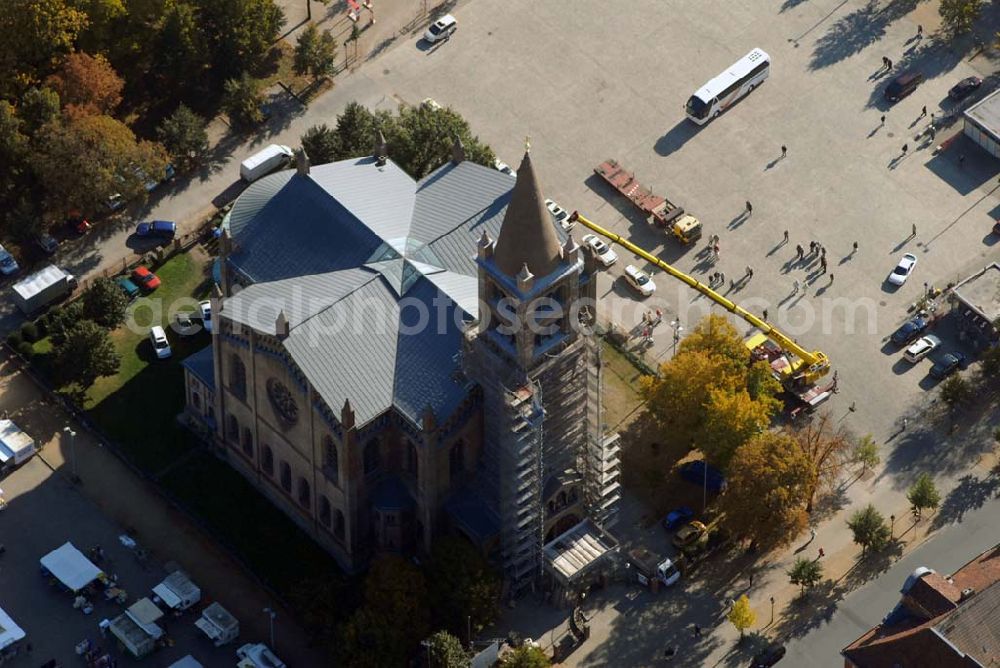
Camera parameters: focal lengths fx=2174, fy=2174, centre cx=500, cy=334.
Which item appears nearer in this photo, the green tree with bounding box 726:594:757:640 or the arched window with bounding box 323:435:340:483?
the green tree with bounding box 726:594:757:640

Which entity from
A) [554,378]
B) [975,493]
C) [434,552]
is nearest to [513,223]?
[554,378]

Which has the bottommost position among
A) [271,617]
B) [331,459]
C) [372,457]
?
[271,617]

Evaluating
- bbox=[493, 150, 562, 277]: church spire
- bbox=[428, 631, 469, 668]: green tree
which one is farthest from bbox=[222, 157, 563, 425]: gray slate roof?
bbox=[428, 631, 469, 668]: green tree

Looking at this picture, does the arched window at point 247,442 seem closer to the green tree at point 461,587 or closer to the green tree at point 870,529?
the green tree at point 461,587

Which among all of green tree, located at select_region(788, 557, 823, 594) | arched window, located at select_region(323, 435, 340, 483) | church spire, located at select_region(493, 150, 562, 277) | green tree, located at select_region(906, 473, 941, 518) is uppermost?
church spire, located at select_region(493, 150, 562, 277)

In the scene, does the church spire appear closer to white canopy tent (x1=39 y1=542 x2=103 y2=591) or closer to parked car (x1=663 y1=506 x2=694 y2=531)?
parked car (x1=663 y1=506 x2=694 y2=531)

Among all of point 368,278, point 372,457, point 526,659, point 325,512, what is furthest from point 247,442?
point 526,659

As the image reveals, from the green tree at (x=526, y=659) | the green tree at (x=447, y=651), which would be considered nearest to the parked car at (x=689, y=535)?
the green tree at (x=526, y=659)

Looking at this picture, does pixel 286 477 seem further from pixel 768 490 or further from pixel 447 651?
pixel 768 490
